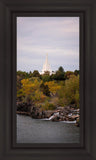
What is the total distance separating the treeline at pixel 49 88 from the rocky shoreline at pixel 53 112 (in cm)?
3

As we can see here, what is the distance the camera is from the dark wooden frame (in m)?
1.16

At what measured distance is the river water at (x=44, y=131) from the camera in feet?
4.26

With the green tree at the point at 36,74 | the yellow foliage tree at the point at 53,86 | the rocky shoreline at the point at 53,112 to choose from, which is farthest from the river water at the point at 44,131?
the green tree at the point at 36,74

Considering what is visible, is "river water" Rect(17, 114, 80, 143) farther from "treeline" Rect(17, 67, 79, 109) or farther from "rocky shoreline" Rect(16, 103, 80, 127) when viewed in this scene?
"treeline" Rect(17, 67, 79, 109)

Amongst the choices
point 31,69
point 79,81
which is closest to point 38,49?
Answer: point 31,69

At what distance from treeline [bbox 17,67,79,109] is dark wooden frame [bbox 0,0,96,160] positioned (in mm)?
84

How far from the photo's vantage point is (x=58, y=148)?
1.24 metres

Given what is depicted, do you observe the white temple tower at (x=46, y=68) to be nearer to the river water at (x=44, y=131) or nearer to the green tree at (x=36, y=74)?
the green tree at (x=36, y=74)

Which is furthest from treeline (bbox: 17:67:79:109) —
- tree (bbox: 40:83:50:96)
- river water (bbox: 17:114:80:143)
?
river water (bbox: 17:114:80:143)

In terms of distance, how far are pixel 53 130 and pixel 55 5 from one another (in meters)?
0.93
